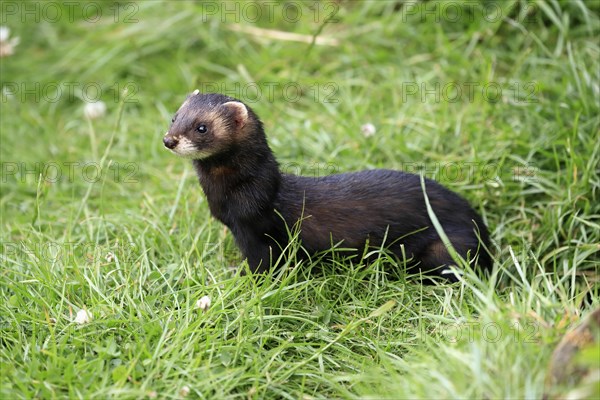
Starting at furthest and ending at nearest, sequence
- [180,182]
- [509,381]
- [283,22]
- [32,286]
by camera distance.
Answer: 1. [283,22]
2. [180,182]
3. [32,286]
4. [509,381]

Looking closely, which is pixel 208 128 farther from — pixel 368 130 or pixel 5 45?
pixel 5 45

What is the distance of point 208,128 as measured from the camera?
15.0 feet

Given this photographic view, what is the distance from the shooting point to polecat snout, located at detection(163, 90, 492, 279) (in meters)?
4.63

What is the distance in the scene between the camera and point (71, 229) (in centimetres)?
537

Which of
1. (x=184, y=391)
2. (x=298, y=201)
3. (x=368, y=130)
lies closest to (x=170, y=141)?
(x=298, y=201)

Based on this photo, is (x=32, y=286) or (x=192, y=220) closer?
(x=32, y=286)

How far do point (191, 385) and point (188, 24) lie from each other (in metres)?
5.19

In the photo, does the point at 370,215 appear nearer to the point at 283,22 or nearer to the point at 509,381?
the point at 509,381

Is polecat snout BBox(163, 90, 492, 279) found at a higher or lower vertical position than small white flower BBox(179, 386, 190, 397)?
higher

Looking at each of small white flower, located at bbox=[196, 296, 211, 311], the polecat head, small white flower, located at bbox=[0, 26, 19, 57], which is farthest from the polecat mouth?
small white flower, located at bbox=[0, 26, 19, 57]

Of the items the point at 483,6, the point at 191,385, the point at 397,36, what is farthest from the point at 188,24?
the point at 191,385

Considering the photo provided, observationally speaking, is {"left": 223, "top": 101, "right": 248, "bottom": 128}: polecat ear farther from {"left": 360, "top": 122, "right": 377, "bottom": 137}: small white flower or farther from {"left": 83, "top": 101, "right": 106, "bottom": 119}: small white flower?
{"left": 83, "top": 101, "right": 106, "bottom": 119}: small white flower

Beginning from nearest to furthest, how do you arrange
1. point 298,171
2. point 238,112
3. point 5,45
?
point 238,112 < point 298,171 < point 5,45

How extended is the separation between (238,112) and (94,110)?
3020 millimetres
